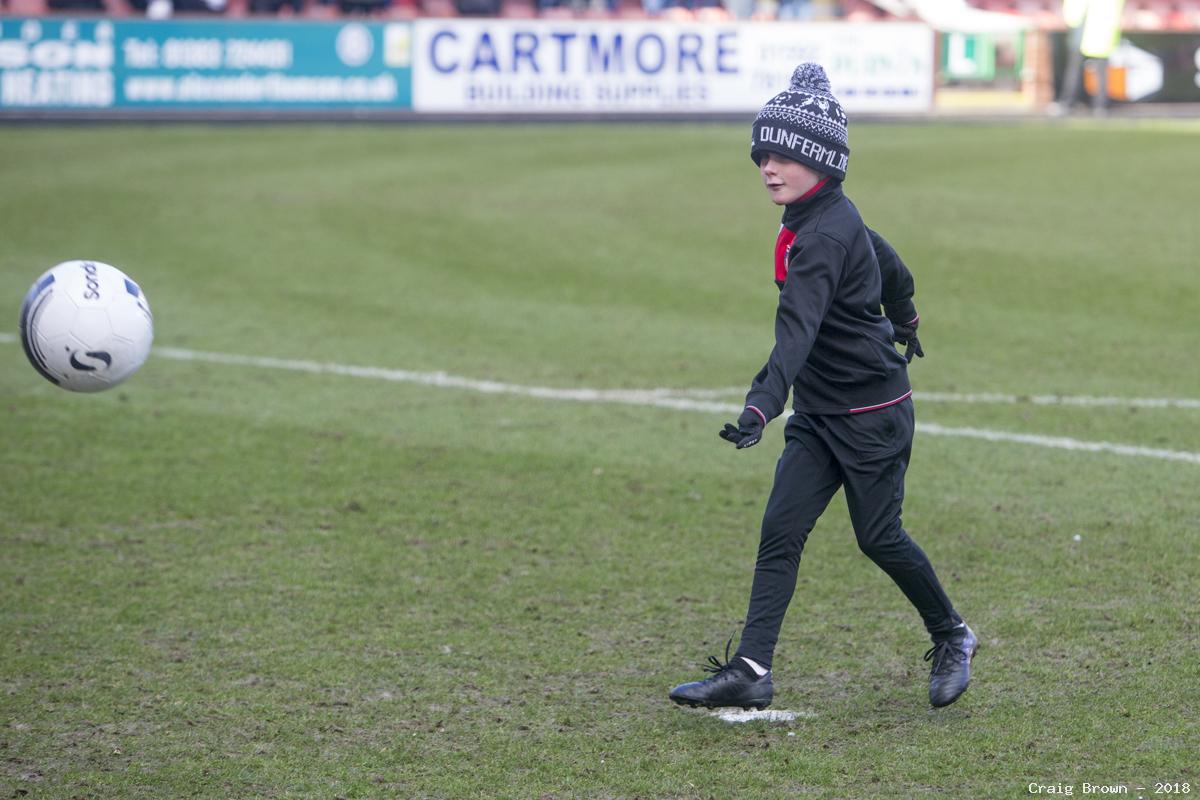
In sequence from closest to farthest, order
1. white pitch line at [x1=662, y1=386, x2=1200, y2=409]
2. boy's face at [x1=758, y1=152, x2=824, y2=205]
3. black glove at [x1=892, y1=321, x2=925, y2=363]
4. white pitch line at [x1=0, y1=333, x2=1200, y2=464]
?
boy's face at [x1=758, y1=152, x2=824, y2=205] < black glove at [x1=892, y1=321, x2=925, y2=363] < white pitch line at [x1=0, y1=333, x2=1200, y2=464] < white pitch line at [x1=662, y1=386, x2=1200, y2=409]

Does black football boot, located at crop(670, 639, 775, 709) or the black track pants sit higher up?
the black track pants

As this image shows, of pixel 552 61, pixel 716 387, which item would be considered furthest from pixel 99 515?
pixel 552 61

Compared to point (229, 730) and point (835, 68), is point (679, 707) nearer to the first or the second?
point (229, 730)

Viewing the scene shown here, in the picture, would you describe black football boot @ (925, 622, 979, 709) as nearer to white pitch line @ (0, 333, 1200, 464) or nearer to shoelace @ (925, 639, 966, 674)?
shoelace @ (925, 639, 966, 674)

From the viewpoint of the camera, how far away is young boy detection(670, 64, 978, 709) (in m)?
4.39

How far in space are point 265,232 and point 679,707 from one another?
1142 cm

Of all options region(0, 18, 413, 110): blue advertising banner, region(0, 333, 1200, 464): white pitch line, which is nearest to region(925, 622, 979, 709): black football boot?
region(0, 333, 1200, 464): white pitch line

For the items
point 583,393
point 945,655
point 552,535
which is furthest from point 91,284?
point 583,393

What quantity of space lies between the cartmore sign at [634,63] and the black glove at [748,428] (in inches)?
870

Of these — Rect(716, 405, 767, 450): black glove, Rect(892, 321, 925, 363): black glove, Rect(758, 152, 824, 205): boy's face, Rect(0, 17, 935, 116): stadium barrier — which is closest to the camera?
Rect(716, 405, 767, 450): black glove

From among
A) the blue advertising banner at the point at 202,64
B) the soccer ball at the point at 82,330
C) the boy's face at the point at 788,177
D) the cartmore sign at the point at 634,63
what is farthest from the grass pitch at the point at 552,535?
the cartmore sign at the point at 634,63

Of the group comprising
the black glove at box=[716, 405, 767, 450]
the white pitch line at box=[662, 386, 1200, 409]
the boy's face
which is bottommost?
the white pitch line at box=[662, 386, 1200, 409]

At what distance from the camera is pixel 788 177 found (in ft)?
14.6

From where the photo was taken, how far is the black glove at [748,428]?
13.4 feet
